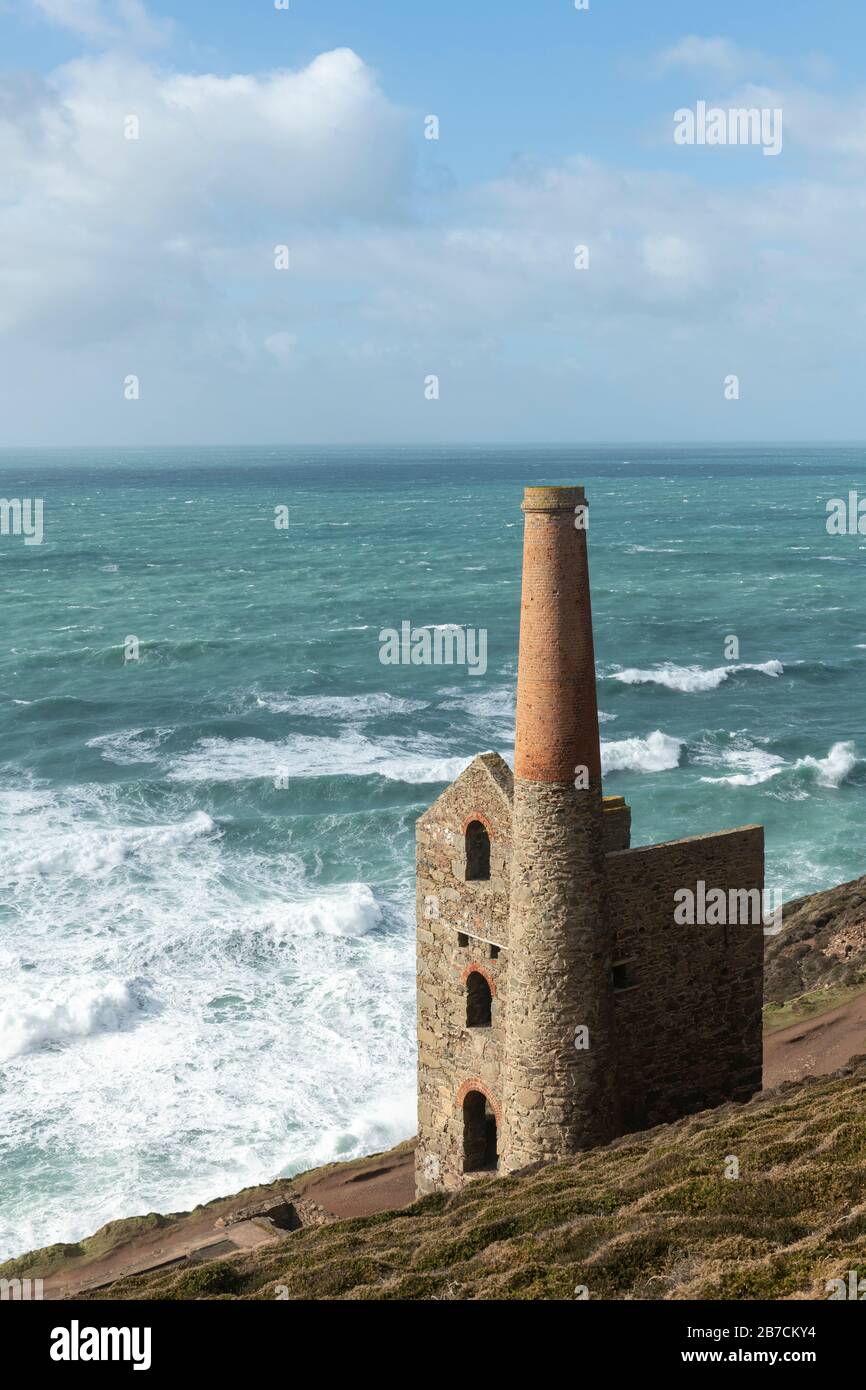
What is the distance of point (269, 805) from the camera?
4884 cm

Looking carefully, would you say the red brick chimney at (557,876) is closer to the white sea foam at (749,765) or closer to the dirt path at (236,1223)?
the dirt path at (236,1223)

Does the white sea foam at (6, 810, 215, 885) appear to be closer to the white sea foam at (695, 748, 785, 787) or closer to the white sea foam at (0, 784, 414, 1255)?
the white sea foam at (0, 784, 414, 1255)

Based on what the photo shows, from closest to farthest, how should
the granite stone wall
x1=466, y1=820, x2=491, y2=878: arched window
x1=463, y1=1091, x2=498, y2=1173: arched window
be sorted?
the granite stone wall, x1=466, y1=820, x2=491, y2=878: arched window, x1=463, y1=1091, x2=498, y2=1173: arched window

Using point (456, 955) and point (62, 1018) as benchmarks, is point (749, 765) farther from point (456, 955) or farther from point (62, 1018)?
point (456, 955)

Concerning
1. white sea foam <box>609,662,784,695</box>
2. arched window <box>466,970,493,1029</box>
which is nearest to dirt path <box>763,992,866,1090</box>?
arched window <box>466,970,493,1029</box>

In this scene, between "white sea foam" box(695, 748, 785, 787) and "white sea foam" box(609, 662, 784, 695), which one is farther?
"white sea foam" box(609, 662, 784, 695)

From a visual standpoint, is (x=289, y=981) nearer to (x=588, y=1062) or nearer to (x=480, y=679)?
(x=588, y=1062)

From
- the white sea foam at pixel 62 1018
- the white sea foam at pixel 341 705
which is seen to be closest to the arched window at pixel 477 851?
the white sea foam at pixel 62 1018

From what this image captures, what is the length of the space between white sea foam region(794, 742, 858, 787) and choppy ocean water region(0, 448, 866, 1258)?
19 centimetres

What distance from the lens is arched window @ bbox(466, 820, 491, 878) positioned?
73.5ft

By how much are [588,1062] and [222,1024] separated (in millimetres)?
15014

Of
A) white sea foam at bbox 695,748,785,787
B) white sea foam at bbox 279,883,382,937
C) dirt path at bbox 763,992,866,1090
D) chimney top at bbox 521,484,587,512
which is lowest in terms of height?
dirt path at bbox 763,992,866,1090

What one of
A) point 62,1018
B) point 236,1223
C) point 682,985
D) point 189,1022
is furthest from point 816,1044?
point 62,1018

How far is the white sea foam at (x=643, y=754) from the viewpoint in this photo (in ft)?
175
